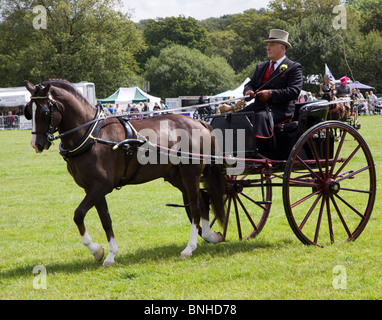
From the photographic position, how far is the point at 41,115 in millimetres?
5539

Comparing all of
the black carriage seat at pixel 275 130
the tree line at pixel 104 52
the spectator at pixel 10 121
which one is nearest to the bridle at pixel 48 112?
the black carriage seat at pixel 275 130

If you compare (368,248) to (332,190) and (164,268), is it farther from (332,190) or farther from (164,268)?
(164,268)

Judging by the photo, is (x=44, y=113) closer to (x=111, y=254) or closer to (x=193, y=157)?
(x=111, y=254)

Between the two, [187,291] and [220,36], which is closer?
[187,291]

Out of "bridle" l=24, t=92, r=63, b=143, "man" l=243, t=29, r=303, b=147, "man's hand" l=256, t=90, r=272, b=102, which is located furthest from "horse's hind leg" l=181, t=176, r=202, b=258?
"bridle" l=24, t=92, r=63, b=143

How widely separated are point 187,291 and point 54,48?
4902cm

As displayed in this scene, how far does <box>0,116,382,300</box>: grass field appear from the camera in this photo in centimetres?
487

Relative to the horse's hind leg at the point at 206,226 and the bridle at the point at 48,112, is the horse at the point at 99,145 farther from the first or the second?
the horse's hind leg at the point at 206,226

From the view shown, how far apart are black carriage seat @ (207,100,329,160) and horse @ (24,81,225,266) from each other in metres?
0.28

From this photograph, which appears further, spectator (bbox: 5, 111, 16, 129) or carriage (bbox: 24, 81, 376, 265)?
spectator (bbox: 5, 111, 16, 129)

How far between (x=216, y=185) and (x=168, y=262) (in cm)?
129

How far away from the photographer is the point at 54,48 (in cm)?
5066
